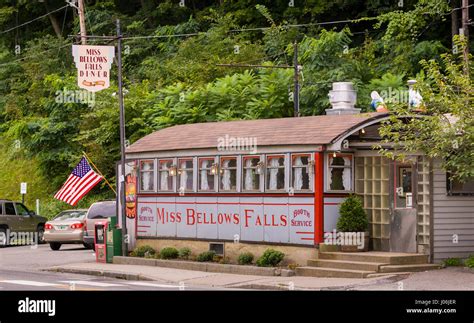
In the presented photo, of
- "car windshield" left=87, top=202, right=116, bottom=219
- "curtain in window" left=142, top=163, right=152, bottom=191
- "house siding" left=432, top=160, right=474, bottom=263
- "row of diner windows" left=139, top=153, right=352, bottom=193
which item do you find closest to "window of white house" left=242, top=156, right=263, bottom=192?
"row of diner windows" left=139, top=153, right=352, bottom=193

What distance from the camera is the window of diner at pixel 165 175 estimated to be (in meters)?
30.4

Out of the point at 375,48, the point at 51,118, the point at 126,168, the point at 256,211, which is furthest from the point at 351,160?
the point at 51,118

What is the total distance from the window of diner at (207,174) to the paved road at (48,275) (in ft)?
11.8

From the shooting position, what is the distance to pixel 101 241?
3234 centimetres

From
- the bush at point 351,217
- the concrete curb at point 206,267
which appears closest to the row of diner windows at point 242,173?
the bush at point 351,217

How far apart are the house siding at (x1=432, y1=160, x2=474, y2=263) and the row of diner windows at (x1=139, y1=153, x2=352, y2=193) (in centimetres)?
234

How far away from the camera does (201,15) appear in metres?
57.5

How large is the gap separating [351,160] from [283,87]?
15.0 m

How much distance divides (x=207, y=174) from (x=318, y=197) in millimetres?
4301

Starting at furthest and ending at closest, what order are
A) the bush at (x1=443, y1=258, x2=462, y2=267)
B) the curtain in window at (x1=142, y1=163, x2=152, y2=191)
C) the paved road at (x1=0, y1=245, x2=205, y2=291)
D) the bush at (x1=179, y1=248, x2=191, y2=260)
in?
1. the curtain in window at (x1=142, y1=163, x2=152, y2=191)
2. the bush at (x1=179, y1=248, x2=191, y2=260)
3. the bush at (x1=443, y1=258, x2=462, y2=267)
4. the paved road at (x1=0, y1=245, x2=205, y2=291)

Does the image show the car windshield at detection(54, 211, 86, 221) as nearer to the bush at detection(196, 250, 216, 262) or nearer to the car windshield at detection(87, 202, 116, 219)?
the car windshield at detection(87, 202, 116, 219)

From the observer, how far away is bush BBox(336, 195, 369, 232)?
2542 cm

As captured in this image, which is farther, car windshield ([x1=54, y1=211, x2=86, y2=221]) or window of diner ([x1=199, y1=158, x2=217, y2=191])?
car windshield ([x1=54, y1=211, x2=86, y2=221])

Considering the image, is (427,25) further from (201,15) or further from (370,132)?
(370,132)
